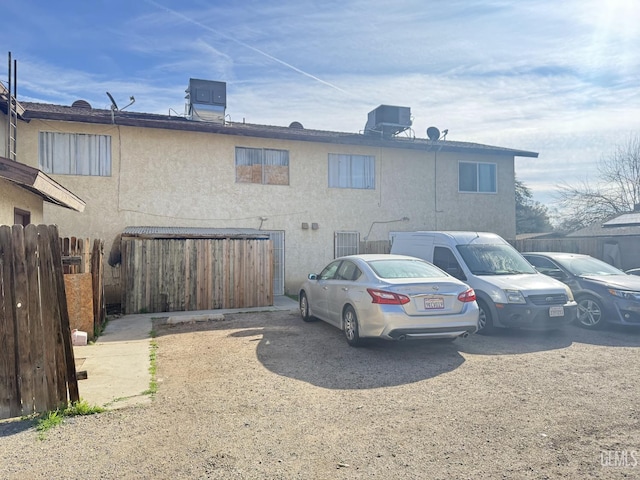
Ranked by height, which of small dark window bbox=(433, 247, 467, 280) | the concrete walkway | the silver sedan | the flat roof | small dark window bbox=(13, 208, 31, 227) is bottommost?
the concrete walkway

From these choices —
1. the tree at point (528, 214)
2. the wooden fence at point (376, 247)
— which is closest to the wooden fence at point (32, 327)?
the wooden fence at point (376, 247)

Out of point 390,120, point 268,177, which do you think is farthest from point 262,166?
A: point 390,120

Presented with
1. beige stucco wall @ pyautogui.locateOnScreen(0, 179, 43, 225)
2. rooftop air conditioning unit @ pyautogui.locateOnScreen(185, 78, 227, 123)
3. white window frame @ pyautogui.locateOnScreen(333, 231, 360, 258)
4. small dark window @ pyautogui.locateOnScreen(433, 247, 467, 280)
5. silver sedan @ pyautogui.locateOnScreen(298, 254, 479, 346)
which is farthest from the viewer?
white window frame @ pyautogui.locateOnScreen(333, 231, 360, 258)

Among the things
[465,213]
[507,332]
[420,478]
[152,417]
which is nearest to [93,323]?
[152,417]

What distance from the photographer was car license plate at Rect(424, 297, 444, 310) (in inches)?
259

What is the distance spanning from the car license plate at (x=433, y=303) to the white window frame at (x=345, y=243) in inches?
359

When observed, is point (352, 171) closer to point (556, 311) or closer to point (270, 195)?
point (270, 195)

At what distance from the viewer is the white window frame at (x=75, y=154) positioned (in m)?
13.0

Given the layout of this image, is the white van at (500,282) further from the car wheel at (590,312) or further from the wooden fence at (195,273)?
the wooden fence at (195,273)

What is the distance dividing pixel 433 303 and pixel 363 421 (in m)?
2.74

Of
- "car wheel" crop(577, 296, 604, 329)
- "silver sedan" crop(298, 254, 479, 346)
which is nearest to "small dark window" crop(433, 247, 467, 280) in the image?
"silver sedan" crop(298, 254, 479, 346)

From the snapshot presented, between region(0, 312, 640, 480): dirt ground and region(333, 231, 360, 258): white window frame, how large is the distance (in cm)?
875

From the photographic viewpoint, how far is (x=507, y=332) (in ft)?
27.7

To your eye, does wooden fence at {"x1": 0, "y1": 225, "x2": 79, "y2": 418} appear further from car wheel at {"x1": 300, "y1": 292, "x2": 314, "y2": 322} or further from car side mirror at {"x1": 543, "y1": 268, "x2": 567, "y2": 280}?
car side mirror at {"x1": 543, "y1": 268, "x2": 567, "y2": 280}
